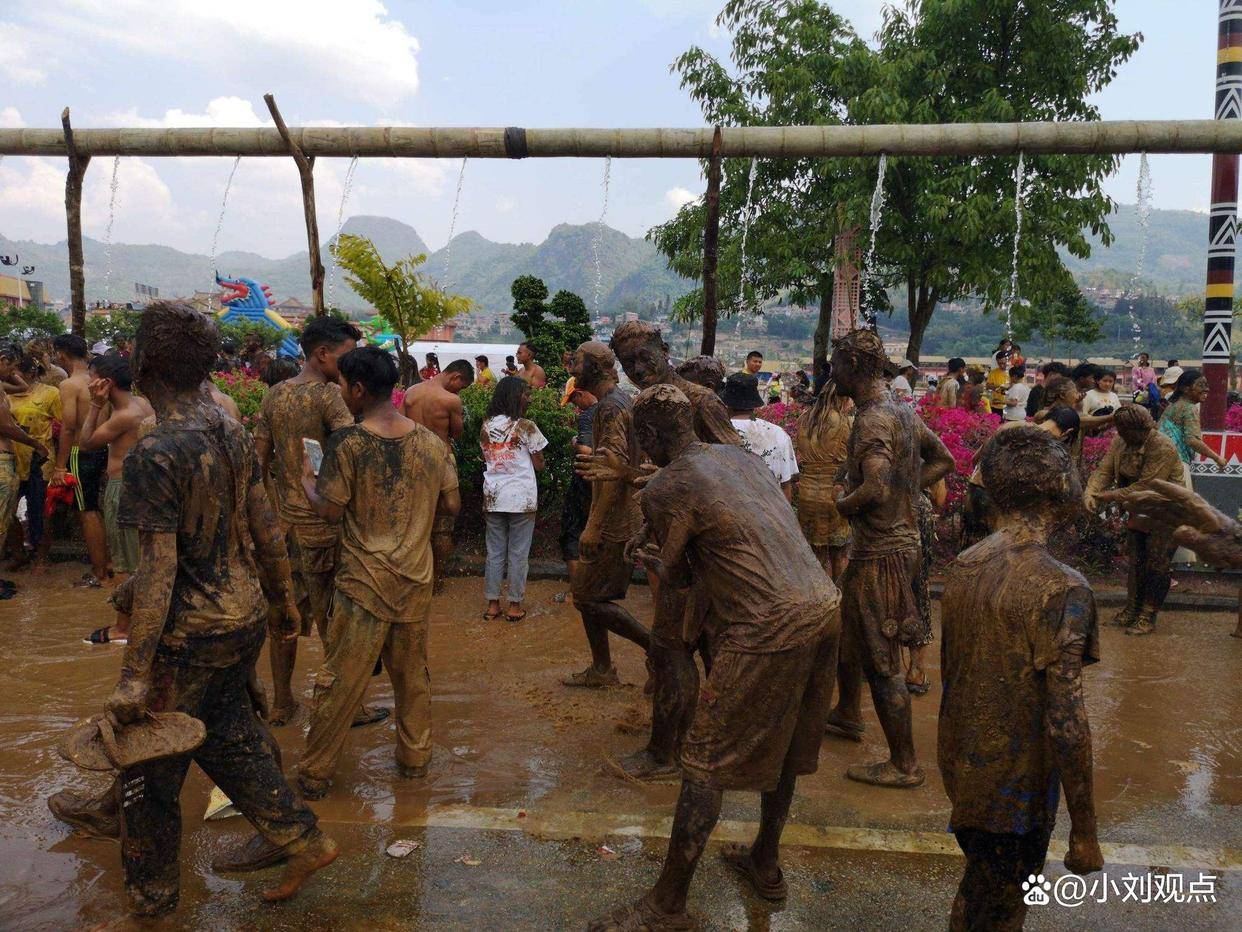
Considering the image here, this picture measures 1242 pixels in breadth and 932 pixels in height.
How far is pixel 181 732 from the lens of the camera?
2.80 metres

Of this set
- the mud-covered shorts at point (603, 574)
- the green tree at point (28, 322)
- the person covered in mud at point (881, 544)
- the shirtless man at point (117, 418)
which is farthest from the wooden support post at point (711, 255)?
the green tree at point (28, 322)

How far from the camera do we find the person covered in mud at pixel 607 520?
4.93 m

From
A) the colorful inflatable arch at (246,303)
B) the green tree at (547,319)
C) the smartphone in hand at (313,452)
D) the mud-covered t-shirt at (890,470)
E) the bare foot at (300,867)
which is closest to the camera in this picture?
the bare foot at (300,867)

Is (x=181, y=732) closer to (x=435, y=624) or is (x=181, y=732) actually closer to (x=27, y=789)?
(x=27, y=789)

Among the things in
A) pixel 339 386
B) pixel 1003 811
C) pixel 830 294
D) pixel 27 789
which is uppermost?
pixel 830 294

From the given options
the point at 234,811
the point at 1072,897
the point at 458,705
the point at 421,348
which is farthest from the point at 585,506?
the point at 421,348

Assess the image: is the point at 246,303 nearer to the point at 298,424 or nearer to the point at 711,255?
the point at 711,255

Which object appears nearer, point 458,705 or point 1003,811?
point 1003,811

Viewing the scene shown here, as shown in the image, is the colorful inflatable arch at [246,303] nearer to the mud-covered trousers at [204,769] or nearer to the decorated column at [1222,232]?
the decorated column at [1222,232]

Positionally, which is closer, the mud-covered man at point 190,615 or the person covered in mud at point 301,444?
the mud-covered man at point 190,615

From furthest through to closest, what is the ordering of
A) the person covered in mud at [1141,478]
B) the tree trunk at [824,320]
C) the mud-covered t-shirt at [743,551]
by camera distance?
the tree trunk at [824,320]
the person covered in mud at [1141,478]
the mud-covered t-shirt at [743,551]

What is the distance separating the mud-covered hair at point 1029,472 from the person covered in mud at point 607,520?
2.47 m

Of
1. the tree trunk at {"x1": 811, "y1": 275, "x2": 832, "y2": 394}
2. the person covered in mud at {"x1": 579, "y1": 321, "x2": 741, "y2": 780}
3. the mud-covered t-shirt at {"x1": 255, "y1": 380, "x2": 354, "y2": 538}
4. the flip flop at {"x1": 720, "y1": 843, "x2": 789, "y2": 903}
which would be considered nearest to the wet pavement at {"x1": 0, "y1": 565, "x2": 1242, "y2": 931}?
the flip flop at {"x1": 720, "y1": 843, "x2": 789, "y2": 903}

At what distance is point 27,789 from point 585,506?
4.07m
